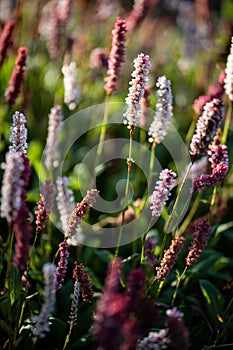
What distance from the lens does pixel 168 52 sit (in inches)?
210

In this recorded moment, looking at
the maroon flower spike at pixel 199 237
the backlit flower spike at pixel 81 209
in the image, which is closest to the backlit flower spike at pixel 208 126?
the maroon flower spike at pixel 199 237

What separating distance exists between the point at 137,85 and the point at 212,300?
1.02 metres

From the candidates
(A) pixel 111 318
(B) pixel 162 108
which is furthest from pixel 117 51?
(A) pixel 111 318

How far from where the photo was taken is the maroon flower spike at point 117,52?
1.91 meters

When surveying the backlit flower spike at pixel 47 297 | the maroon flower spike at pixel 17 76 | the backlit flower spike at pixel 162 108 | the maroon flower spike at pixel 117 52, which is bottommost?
the backlit flower spike at pixel 47 297

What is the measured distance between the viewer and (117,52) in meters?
1.97

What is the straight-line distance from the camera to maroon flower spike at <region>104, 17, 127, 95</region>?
1.91 metres

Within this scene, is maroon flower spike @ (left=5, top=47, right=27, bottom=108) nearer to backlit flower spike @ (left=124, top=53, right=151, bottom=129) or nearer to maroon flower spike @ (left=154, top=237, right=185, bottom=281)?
backlit flower spike @ (left=124, top=53, right=151, bottom=129)

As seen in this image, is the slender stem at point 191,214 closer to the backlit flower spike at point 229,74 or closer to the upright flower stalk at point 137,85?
the backlit flower spike at point 229,74

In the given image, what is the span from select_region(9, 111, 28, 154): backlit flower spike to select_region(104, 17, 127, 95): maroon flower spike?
1.95 feet

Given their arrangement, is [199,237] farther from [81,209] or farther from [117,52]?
[117,52]

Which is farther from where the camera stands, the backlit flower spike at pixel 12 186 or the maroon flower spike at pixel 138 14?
the maroon flower spike at pixel 138 14

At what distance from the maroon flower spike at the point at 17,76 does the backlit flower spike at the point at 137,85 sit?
56 centimetres

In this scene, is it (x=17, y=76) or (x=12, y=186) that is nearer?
(x=12, y=186)
